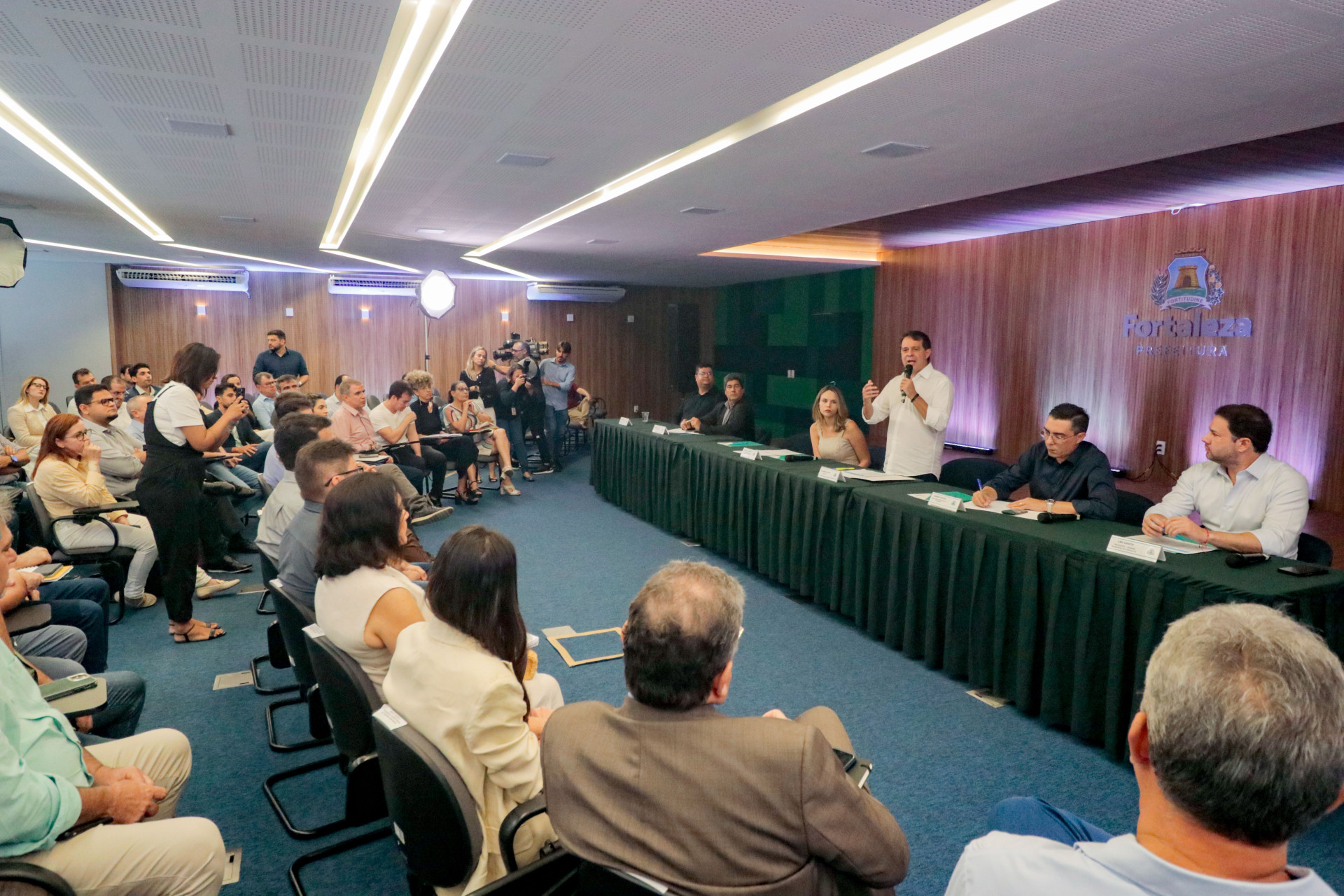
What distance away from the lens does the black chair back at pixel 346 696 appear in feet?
5.74

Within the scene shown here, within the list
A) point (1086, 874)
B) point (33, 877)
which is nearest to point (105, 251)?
point (33, 877)

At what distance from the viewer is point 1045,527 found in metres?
2.89

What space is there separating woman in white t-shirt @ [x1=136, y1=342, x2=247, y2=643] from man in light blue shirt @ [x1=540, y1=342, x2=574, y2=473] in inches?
217

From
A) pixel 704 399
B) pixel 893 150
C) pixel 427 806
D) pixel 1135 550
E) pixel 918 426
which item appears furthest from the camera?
pixel 704 399

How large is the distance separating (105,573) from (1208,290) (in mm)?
7588

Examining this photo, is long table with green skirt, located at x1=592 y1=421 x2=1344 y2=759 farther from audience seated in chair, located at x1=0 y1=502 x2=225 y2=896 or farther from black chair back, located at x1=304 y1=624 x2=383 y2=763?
audience seated in chair, located at x1=0 y1=502 x2=225 y2=896

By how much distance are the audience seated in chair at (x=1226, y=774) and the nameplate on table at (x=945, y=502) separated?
2.47 metres

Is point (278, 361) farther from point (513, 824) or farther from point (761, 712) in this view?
point (513, 824)

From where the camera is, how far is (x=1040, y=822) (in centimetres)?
128

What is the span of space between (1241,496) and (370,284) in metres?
11.0

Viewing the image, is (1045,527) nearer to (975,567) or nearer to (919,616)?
(975,567)

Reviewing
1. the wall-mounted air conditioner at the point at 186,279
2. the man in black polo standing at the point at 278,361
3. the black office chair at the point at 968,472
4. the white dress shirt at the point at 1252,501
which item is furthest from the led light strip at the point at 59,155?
the white dress shirt at the point at 1252,501

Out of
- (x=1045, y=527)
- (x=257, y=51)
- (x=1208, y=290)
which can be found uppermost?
(x=257, y=51)

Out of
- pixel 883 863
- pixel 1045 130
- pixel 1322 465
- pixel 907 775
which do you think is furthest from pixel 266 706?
pixel 1322 465
